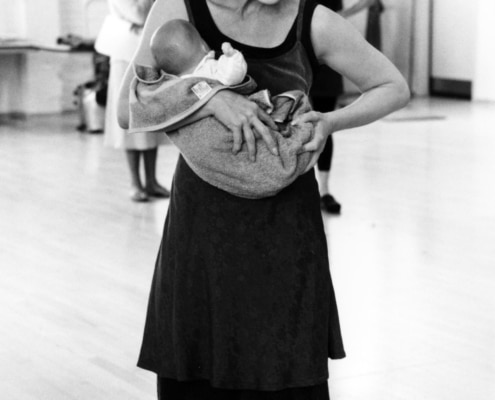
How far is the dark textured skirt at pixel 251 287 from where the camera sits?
6.05ft

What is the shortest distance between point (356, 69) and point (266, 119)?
0.26 m

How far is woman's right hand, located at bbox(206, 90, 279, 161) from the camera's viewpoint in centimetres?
172

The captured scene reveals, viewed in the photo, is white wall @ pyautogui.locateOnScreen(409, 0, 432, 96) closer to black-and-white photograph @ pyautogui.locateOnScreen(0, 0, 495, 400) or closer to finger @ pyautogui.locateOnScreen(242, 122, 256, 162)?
black-and-white photograph @ pyautogui.locateOnScreen(0, 0, 495, 400)

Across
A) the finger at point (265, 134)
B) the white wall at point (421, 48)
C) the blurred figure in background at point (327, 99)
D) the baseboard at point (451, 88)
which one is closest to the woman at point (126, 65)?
the blurred figure in background at point (327, 99)

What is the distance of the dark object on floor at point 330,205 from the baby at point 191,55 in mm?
3593

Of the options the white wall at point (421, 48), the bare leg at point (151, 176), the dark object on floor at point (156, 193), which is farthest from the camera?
the white wall at point (421, 48)

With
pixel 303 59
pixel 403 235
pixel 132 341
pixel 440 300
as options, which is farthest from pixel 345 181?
pixel 303 59

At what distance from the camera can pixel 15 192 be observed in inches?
240

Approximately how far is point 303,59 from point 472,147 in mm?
5996

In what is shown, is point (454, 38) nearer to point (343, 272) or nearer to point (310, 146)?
point (343, 272)

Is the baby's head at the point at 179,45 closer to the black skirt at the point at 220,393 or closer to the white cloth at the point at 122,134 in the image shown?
the black skirt at the point at 220,393

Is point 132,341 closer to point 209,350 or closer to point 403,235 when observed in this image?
point 209,350

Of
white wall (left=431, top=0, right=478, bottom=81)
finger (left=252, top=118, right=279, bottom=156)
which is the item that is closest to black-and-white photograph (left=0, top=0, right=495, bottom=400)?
finger (left=252, top=118, right=279, bottom=156)

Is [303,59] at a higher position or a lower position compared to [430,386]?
higher
